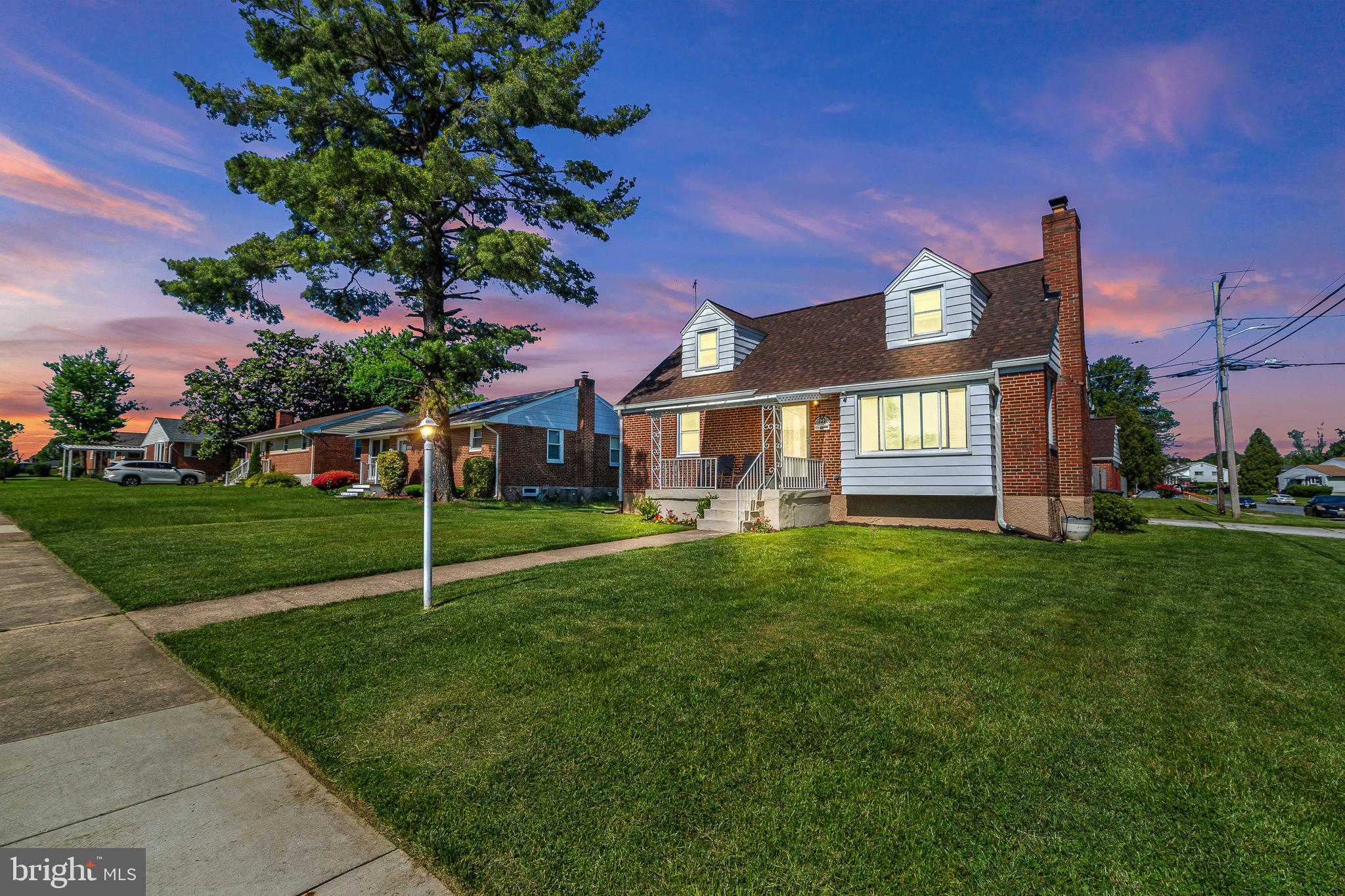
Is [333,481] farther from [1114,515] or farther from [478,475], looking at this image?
[1114,515]

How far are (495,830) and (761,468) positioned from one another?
13.1m

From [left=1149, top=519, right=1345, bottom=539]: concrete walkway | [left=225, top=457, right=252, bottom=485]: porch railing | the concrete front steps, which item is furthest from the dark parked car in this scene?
[left=225, top=457, right=252, bottom=485]: porch railing

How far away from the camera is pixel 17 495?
77.0 ft

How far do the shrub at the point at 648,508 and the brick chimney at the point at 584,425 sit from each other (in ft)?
38.0

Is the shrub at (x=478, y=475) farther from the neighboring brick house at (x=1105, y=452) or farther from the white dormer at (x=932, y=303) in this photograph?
the neighboring brick house at (x=1105, y=452)

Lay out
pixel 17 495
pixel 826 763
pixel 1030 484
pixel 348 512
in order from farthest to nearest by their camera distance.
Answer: pixel 17 495 → pixel 348 512 → pixel 1030 484 → pixel 826 763

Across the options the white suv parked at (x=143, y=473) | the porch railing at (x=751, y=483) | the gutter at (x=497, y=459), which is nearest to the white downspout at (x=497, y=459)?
the gutter at (x=497, y=459)

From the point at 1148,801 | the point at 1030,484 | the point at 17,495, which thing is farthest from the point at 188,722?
the point at 17,495

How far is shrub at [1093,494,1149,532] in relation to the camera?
14.6 meters

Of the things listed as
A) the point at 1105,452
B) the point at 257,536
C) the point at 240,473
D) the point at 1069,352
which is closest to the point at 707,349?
the point at 1069,352

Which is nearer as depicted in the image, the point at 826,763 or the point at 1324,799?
the point at 1324,799

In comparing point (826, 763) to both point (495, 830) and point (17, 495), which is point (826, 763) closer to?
point (495, 830)

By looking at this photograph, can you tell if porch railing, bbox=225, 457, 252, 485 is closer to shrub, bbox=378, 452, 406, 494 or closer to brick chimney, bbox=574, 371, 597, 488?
shrub, bbox=378, 452, 406, 494

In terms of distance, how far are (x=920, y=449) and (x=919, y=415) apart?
817 mm
